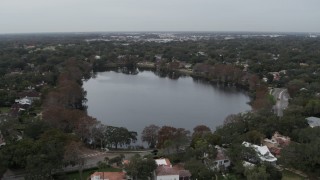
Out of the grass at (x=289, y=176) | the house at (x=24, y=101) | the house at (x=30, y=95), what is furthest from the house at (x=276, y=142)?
→ the house at (x=30, y=95)

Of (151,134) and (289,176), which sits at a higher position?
(151,134)

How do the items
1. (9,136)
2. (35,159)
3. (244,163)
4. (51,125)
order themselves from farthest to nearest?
(51,125) → (9,136) → (244,163) → (35,159)

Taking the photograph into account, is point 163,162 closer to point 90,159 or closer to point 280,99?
point 90,159

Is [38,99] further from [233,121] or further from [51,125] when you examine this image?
[233,121]

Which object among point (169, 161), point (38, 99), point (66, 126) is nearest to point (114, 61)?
point (38, 99)

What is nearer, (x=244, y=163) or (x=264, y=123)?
(x=244, y=163)

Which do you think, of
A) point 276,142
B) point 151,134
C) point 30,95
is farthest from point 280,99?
point 30,95

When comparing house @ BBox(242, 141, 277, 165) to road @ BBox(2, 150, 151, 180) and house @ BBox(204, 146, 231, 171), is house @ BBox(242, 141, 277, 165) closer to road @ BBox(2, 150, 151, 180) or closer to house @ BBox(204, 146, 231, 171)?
house @ BBox(204, 146, 231, 171)
